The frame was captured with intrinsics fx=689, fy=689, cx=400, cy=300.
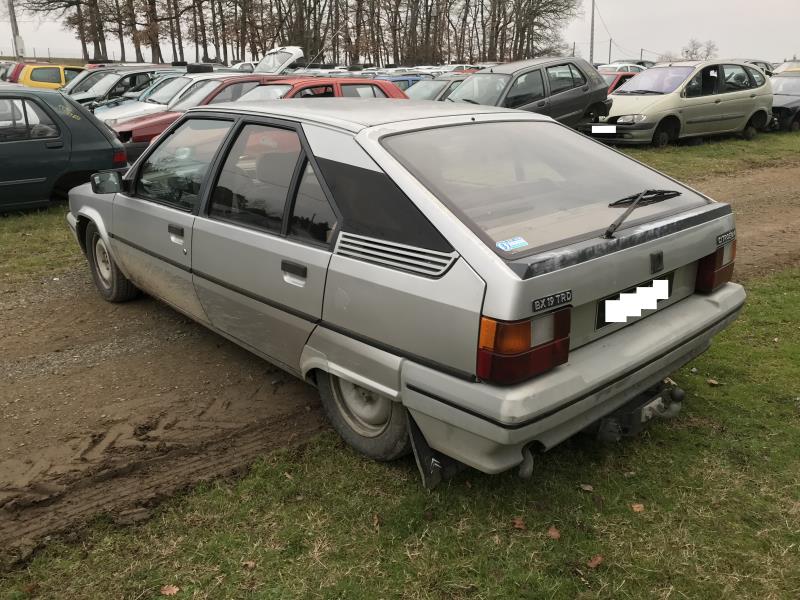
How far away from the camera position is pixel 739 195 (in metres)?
9.23

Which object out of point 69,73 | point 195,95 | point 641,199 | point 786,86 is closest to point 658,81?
point 786,86

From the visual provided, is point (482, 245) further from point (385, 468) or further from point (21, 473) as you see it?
point (21, 473)

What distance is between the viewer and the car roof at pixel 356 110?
3.22 metres

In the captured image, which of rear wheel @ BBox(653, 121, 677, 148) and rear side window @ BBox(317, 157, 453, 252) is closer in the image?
rear side window @ BBox(317, 157, 453, 252)

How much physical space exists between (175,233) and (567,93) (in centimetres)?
1032

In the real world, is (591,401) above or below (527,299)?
below

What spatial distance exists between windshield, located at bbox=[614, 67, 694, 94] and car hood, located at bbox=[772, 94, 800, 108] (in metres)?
3.75

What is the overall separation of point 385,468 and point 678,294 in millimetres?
1593

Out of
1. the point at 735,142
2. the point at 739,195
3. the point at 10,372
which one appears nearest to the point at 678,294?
the point at 10,372

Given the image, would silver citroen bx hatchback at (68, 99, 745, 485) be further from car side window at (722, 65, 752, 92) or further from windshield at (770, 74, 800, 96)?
windshield at (770, 74, 800, 96)

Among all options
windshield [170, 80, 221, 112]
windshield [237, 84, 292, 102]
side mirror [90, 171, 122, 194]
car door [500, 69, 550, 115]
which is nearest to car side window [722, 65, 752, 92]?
car door [500, 69, 550, 115]

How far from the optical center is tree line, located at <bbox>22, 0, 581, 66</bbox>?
4025 cm

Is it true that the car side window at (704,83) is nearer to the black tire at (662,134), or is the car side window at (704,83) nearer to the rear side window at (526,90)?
the black tire at (662,134)

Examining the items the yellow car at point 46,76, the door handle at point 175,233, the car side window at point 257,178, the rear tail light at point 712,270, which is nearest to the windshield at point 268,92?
the door handle at point 175,233
